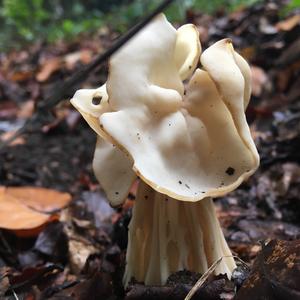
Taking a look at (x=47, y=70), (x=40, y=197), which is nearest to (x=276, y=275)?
(x=40, y=197)

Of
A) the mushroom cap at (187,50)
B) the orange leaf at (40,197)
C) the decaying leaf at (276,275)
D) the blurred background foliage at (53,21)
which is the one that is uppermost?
the mushroom cap at (187,50)

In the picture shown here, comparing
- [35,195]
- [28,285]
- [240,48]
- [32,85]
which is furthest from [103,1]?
[28,285]

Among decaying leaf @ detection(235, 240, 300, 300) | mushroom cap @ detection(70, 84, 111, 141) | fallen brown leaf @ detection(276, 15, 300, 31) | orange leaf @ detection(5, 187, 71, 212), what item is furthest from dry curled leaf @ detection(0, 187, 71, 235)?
fallen brown leaf @ detection(276, 15, 300, 31)

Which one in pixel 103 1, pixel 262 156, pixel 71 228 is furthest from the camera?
pixel 103 1

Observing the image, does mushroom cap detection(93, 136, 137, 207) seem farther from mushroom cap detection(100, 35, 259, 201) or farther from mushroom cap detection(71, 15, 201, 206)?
mushroom cap detection(100, 35, 259, 201)

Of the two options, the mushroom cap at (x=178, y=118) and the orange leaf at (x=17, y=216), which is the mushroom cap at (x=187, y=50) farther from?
the orange leaf at (x=17, y=216)

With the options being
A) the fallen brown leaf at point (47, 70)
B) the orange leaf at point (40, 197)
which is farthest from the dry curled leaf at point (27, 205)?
the fallen brown leaf at point (47, 70)

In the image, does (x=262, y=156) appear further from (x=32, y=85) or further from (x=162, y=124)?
(x=32, y=85)
